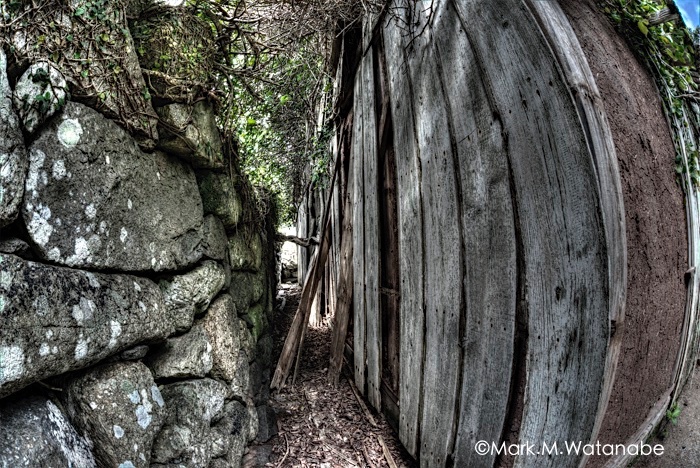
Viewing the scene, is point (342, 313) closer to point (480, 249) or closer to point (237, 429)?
point (237, 429)

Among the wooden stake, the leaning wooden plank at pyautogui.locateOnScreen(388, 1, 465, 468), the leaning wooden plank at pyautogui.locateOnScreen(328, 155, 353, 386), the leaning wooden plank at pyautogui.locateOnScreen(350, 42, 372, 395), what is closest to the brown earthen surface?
the leaning wooden plank at pyautogui.locateOnScreen(388, 1, 465, 468)

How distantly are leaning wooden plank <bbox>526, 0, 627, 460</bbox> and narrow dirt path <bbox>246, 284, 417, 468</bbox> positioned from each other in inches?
68.4

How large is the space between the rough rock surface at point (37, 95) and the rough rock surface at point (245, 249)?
5.28 ft

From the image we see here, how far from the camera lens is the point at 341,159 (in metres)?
4.11

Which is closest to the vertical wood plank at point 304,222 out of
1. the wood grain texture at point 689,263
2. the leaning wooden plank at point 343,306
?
the leaning wooden plank at point 343,306

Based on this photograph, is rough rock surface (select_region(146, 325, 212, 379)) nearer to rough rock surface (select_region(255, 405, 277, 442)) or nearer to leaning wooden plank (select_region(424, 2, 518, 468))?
rough rock surface (select_region(255, 405, 277, 442))

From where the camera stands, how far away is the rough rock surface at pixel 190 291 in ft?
6.94

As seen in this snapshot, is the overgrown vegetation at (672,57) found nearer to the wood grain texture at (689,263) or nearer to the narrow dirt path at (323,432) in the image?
the wood grain texture at (689,263)

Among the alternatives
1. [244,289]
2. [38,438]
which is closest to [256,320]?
[244,289]

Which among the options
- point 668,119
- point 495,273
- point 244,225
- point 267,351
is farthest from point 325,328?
point 668,119

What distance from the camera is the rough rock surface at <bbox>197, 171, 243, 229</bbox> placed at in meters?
2.63

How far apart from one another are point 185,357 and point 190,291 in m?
0.38

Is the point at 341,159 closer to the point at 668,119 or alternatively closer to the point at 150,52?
the point at 150,52

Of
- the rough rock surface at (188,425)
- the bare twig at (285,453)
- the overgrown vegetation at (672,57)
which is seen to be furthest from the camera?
the bare twig at (285,453)
